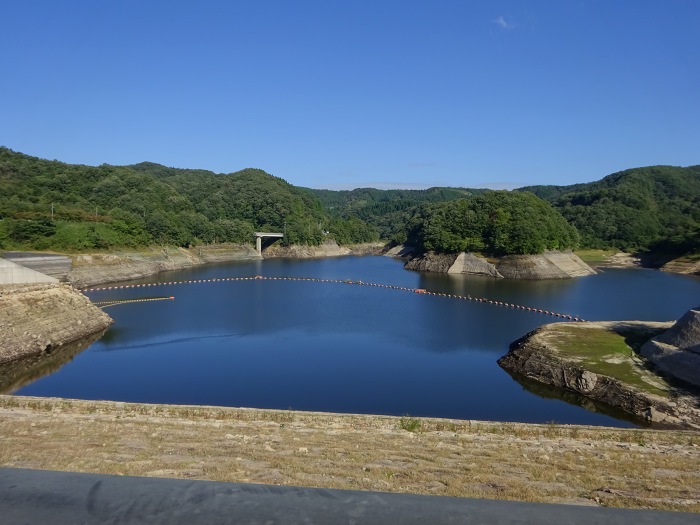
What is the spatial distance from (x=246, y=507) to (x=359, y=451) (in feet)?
40.5

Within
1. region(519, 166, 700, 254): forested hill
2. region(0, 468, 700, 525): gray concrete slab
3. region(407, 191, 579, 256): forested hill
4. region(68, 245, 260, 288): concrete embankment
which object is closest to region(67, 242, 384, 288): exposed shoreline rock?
region(68, 245, 260, 288): concrete embankment

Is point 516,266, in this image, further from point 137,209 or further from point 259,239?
point 137,209

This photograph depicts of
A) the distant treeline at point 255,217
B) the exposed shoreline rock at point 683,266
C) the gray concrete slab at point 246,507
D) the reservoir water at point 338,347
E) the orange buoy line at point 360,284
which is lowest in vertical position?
the reservoir water at point 338,347

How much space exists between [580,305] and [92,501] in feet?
174

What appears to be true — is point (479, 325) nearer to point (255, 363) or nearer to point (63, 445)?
point (255, 363)

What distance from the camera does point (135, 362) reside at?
29.8m

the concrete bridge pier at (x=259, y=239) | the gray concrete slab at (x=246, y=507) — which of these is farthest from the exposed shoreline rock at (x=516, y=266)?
the gray concrete slab at (x=246, y=507)

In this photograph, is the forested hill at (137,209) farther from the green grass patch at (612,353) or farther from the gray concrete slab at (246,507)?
the gray concrete slab at (246,507)

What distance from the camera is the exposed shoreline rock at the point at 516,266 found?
236ft

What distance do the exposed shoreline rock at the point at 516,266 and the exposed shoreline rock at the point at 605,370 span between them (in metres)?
41.2

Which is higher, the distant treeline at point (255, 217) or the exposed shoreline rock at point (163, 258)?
the distant treeline at point (255, 217)

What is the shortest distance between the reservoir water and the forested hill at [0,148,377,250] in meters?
12.2

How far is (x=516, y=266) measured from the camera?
73000 mm

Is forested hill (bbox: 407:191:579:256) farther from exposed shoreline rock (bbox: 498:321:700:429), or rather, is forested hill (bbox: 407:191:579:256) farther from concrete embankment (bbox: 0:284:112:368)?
concrete embankment (bbox: 0:284:112:368)
